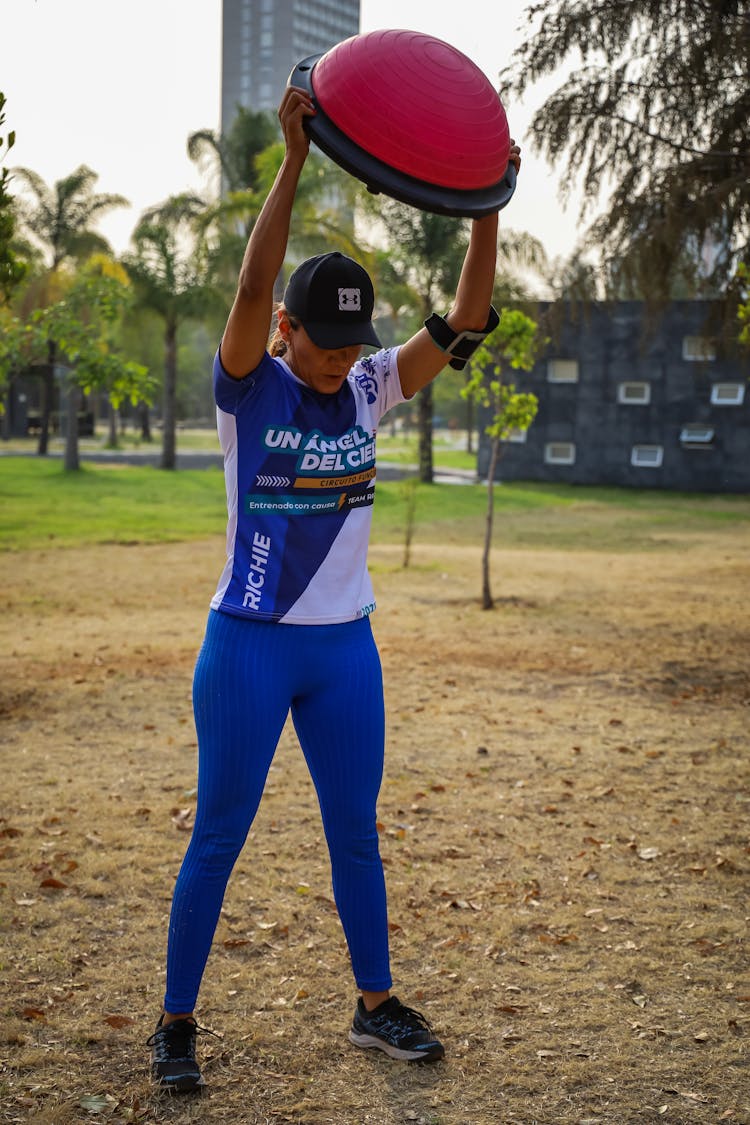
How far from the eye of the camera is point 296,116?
9.34ft

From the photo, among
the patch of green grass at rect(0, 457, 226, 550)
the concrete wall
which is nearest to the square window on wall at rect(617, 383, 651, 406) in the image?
the concrete wall

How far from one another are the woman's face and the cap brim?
0.7 inches

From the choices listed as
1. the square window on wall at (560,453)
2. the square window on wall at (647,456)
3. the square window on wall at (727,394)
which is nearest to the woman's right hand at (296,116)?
the square window on wall at (727,394)

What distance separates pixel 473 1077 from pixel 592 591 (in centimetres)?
1158

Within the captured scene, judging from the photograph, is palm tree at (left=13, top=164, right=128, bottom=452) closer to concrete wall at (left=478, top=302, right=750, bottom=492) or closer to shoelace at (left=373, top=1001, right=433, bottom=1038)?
concrete wall at (left=478, top=302, right=750, bottom=492)

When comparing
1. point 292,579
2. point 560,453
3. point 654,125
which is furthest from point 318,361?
point 560,453

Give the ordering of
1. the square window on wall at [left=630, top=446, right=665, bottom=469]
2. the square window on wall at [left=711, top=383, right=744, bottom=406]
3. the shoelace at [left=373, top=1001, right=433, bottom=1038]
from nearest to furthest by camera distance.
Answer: the shoelace at [left=373, top=1001, right=433, bottom=1038] < the square window on wall at [left=711, top=383, right=744, bottom=406] < the square window on wall at [left=630, top=446, right=665, bottom=469]

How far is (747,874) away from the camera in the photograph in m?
5.14

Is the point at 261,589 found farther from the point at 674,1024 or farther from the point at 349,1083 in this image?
the point at 674,1024

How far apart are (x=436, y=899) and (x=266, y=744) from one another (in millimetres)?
2027

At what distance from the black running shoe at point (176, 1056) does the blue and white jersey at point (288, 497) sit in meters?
1.27

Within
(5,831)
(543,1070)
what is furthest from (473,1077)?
(5,831)

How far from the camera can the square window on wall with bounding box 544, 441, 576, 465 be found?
39562mm

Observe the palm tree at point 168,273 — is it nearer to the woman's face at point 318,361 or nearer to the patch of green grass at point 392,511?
the patch of green grass at point 392,511
